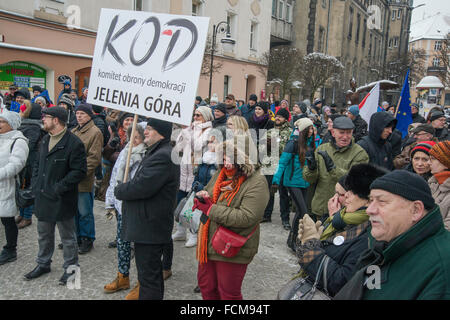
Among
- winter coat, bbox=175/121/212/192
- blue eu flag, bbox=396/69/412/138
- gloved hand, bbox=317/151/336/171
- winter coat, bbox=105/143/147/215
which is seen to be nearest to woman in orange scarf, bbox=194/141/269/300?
winter coat, bbox=105/143/147/215

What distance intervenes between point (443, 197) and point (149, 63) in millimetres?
2832

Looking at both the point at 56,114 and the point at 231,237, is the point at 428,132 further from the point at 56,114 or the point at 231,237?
the point at 56,114

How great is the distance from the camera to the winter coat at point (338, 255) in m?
2.03

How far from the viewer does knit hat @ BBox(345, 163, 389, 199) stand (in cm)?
236

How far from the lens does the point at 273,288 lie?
411cm

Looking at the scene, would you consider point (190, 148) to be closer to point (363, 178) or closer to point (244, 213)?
point (244, 213)

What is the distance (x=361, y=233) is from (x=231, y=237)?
1041 mm

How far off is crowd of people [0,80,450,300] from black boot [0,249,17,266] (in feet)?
0.04

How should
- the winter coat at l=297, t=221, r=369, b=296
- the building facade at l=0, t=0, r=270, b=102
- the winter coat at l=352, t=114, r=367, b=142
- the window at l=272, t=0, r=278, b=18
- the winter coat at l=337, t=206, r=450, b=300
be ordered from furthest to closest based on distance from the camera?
the window at l=272, t=0, r=278, b=18 < the building facade at l=0, t=0, r=270, b=102 < the winter coat at l=352, t=114, r=367, b=142 < the winter coat at l=297, t=221, r=369, b=296 < the winter coat at l=337, t=206, r=450, b=300

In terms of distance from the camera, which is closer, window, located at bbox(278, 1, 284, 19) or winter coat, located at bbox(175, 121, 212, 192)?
winter coat, located at bbox(175, 121, 212, 192)

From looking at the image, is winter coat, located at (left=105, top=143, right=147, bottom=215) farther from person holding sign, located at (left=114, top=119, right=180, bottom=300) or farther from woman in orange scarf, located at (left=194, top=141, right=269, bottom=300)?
woman in orange scarf, located at (left=194, top=141, right=269, bottom=300)

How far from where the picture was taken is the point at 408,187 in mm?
1694

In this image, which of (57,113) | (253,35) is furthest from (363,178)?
(253,35)
